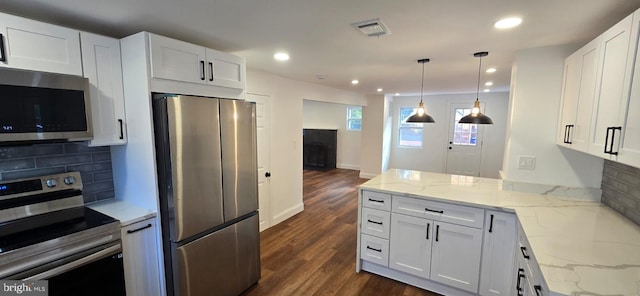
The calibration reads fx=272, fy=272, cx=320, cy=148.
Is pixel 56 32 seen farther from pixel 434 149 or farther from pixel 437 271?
pixel 434 149

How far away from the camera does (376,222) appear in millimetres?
2688

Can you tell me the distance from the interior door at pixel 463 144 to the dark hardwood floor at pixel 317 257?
3593 millimetres

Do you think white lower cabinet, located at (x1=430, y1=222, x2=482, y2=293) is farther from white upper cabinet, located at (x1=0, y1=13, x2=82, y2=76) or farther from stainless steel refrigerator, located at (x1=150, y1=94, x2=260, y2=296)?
white upper cabinet, located at (x1=0, y1=13, x2=82, y2=76)

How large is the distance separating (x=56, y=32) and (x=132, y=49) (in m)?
0.38

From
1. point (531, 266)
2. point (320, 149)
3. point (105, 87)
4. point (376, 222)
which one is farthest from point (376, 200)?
point (320, 149)

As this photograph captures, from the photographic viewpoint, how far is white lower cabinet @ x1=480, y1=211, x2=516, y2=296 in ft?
6.89

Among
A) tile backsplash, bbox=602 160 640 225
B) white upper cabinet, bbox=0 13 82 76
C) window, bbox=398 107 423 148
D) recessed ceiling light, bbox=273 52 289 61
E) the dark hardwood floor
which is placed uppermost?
recessed ceiling light, bbox=273 52 289 61

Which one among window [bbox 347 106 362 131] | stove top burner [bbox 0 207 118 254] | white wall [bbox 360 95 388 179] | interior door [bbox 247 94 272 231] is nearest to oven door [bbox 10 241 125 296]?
stove top burner [bbox 0 207 118 254]

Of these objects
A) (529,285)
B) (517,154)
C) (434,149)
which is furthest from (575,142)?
(434,149)

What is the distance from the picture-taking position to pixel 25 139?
1559 millimetres

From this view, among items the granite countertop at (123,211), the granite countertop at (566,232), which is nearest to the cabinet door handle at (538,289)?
the granite countertop at (566,232)

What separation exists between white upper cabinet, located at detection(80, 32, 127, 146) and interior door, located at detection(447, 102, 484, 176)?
689 centimetres

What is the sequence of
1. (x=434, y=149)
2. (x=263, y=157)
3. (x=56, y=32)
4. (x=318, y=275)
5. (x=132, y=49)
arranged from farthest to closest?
1. (x=434, y=149)
2. (x=263, y=157)
3. (x=318, y=275)
4. (x=132, y=49)
5. (x=56, y=32)

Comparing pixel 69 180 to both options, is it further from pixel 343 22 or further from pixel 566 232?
pixel 566 232
